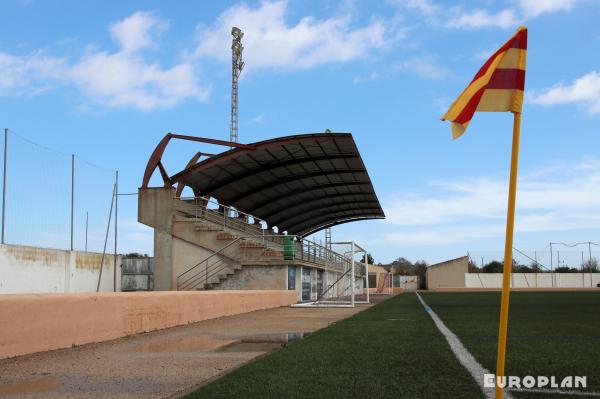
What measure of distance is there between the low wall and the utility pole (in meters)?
51.1

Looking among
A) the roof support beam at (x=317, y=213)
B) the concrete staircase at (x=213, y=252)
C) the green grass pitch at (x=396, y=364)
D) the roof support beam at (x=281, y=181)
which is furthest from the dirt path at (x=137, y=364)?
the roof support beam at (x=317, y=213)

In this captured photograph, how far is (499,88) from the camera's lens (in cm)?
535

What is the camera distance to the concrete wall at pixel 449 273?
71.2 m

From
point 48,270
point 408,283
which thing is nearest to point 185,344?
point 48,270

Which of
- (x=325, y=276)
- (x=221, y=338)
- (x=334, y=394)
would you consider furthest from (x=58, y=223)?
(x=325, y=276)

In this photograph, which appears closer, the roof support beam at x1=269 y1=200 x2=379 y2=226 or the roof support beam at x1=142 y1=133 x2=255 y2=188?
the roof support beam at x1=142 y1=133 x2=255 y2=188

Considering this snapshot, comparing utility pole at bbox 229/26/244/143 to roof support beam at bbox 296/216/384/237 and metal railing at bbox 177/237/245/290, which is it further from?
metal railing at bbox 177/237/245/290

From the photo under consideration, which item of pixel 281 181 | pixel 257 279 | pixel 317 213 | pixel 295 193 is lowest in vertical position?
pixel 257 279

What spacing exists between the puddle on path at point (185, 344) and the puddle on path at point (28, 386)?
306 centimetres

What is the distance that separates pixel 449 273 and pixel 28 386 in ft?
229

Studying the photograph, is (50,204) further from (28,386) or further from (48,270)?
(28,386)

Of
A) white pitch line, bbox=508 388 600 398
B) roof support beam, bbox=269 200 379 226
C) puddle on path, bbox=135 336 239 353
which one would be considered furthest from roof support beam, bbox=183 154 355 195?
white pitch line, bbox=508 388 600 398

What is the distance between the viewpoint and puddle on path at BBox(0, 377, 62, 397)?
21.3 ft

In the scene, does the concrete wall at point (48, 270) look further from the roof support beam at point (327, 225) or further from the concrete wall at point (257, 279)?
the roof support beam at point (327, 225)
